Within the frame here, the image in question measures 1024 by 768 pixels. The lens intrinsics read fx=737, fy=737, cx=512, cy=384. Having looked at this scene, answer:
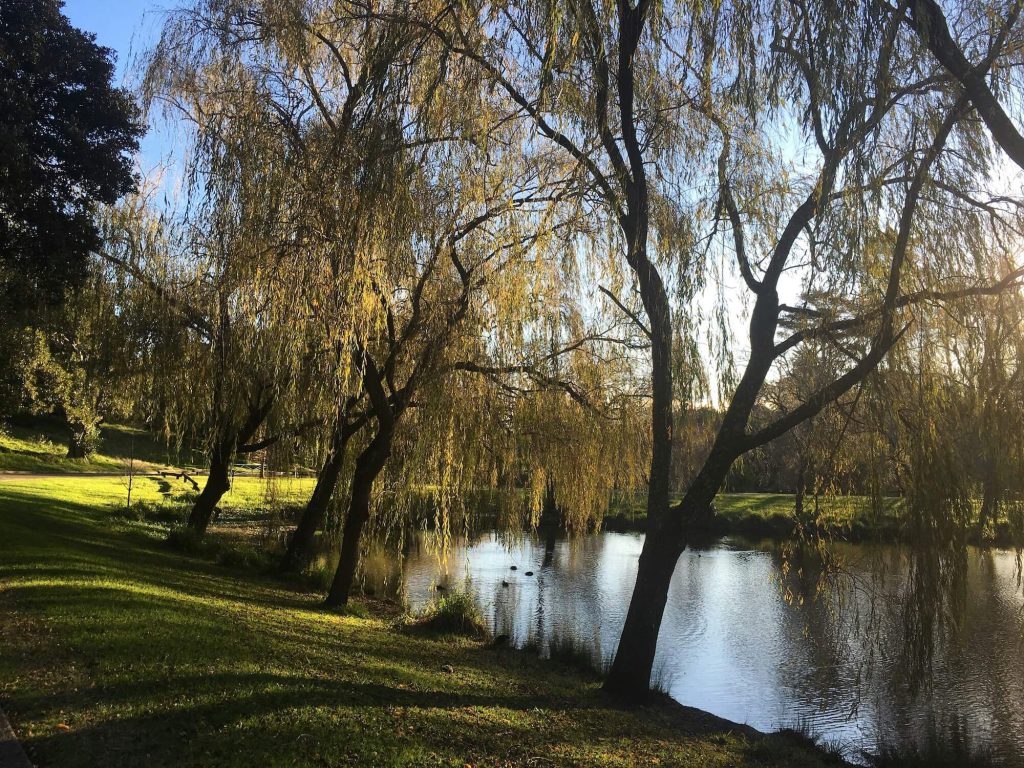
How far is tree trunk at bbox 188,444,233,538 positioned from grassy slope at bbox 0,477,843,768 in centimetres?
368

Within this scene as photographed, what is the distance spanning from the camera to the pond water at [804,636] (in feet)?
24.3

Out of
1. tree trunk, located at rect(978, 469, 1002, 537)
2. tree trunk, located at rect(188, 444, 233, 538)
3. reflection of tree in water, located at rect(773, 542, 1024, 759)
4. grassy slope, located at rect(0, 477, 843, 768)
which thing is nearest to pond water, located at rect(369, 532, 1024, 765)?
reflection of tree in water, located at rect(773, 542, 1024, 759)

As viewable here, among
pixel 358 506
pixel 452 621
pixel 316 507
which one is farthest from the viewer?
pixel 316 507

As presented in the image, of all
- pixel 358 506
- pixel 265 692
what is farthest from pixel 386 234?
pixel 358 506

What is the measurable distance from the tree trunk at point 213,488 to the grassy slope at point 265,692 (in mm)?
3676

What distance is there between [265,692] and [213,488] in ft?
30.4

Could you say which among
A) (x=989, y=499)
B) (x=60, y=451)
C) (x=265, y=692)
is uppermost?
(x=989, y=499)

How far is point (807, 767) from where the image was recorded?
589 centimetres

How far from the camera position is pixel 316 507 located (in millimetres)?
11312

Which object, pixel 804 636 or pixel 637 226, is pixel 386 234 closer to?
pixel 637 226

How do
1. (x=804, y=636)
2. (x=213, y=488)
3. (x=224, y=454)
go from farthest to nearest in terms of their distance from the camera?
(x=213, y=488)
(x=224, y=454)
(x=804, y=636)

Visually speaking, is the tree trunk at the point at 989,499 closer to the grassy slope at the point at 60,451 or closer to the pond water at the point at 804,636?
the pond water at the point at 804,636

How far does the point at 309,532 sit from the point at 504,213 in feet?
22.2

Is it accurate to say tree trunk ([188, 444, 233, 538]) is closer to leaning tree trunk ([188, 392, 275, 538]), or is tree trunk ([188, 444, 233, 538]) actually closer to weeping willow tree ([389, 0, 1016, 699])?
leaning tree trunk ([188, 392, 275, 538])
